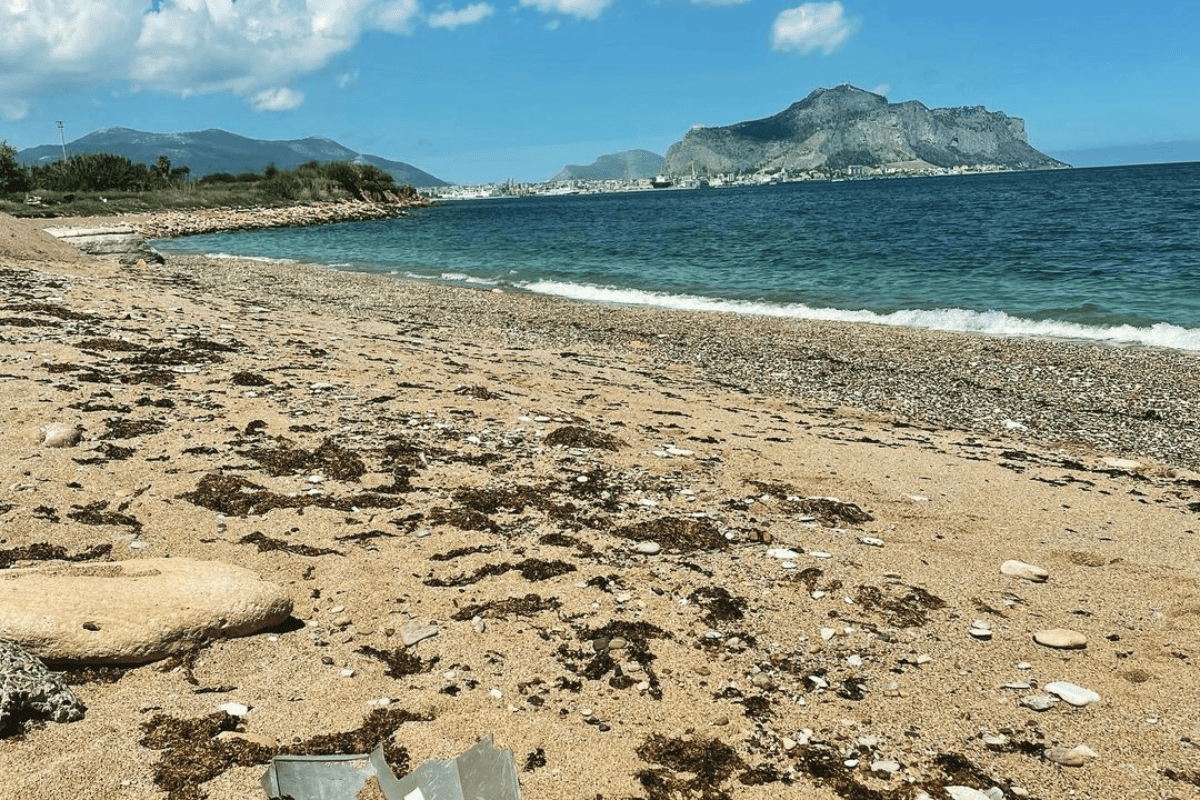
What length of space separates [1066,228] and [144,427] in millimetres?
45848

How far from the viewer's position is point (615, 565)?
5.90 meters

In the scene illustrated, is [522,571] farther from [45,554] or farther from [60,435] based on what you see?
[60,435]

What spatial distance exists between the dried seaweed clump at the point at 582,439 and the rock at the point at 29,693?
5343 mm

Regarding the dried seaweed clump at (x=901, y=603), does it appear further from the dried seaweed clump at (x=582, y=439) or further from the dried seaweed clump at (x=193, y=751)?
the dried seaweed clump at (x=193, y=751)

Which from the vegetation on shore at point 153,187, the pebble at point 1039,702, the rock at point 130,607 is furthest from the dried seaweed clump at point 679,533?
the vegetation on shore at point 153,187

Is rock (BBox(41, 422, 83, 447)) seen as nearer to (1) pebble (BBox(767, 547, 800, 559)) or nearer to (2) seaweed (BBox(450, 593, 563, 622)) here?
(2) seaweed (BBox(450, 593, 563, 622))

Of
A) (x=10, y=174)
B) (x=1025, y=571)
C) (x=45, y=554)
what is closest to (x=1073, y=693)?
(x=1025, y=571)

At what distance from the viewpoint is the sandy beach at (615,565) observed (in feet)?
12.7

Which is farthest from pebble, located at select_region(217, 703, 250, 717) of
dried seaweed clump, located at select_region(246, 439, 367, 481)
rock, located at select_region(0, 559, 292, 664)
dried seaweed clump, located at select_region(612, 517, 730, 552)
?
dried seaweed clump, located at select_region(246, 439, 367, 481)

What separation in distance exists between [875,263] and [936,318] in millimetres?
12150

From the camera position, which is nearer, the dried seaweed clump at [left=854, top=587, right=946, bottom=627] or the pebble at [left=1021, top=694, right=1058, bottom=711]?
the pebble at [left=1021, top=694, right=1058, bottom=711]

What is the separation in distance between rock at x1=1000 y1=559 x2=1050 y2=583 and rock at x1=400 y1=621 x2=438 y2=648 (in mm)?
4360

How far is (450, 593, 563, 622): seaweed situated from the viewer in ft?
16.9

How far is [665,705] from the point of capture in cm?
432
